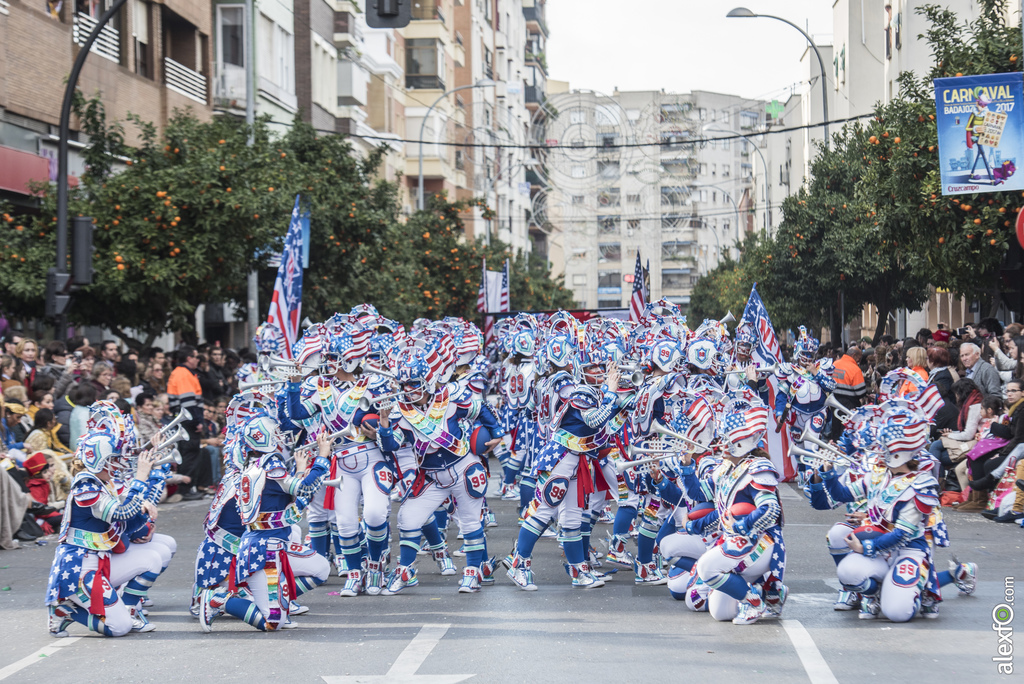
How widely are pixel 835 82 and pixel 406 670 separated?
59370 millimetres

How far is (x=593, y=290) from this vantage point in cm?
11069

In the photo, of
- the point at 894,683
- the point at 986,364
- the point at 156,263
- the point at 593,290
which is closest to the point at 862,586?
the point at 894,683

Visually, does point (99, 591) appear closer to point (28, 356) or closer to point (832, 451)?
point (832, 451)

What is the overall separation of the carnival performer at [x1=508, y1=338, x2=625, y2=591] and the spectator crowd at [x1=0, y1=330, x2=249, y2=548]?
10.4 feet

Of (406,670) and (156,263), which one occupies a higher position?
(156,263)

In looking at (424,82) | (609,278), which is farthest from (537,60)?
(424,82)

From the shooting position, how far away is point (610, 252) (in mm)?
105500

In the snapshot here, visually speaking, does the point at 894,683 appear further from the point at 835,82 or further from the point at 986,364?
the point at 835,82

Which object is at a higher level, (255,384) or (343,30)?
(343,30)

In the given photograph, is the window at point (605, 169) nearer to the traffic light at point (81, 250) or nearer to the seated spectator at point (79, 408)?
the traffic light at point (81, 250)

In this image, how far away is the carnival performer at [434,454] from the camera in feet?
33.0

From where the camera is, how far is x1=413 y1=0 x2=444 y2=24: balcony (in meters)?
62.6

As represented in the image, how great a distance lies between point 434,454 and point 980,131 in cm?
983

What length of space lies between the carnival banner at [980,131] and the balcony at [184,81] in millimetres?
17785
